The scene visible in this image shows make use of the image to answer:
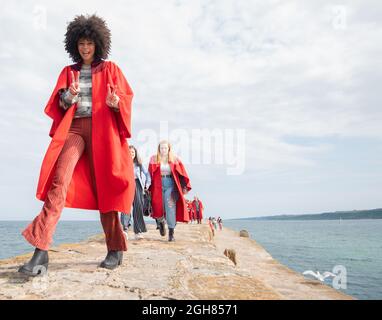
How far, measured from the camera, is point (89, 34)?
3389 mm

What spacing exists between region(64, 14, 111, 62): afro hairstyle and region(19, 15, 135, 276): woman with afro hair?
0.02 meters

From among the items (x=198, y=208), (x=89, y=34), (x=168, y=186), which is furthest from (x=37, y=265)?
(x=198, y=208)

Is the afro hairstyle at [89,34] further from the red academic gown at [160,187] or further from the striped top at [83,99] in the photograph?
the red academic gown at [160,187]

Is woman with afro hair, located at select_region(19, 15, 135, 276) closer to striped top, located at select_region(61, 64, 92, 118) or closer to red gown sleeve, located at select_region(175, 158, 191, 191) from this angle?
striped top, located at select_region(61, 64, 92, 118)

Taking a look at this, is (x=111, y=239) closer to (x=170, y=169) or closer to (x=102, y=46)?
(x=102, y=46)

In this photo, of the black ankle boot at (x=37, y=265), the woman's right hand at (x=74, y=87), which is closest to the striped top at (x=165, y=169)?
the woman's right hand at (x=74, y=87)

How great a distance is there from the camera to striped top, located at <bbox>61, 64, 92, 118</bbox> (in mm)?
3121

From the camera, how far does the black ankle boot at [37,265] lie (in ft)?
8.73

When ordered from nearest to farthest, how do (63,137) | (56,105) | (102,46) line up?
(63,137)
(56,105)
(102,46)
